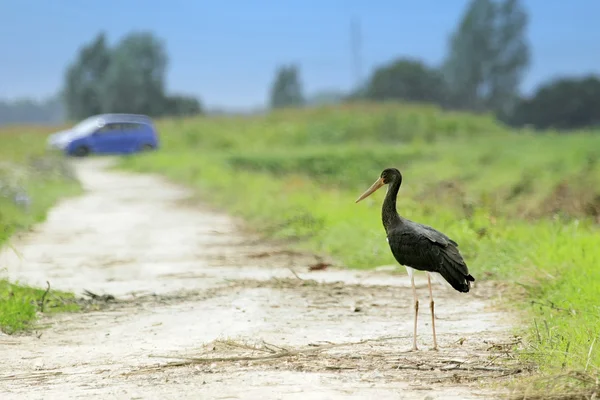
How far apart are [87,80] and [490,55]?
1419 inches

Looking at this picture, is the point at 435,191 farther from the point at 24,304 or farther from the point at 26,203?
the point at 24,304

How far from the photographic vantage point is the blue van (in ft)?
135

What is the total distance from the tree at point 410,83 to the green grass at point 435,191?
31022 mm

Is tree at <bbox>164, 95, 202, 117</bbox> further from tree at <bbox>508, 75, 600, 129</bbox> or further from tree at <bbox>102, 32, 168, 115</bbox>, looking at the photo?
tree at <bbox>508, 75, 600, 129</bbox>

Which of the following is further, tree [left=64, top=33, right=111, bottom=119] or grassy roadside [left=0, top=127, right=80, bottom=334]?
tree [left=64, top=33, right=111, bottom=119]

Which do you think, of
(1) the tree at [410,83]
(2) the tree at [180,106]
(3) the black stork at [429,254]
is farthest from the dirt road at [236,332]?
(2) the tree at [180,106]

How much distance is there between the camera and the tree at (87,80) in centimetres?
8825

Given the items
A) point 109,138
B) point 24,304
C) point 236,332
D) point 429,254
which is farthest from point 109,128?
point 429,254

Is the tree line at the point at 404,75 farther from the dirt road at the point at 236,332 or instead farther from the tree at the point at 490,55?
the dirt road at the point at 236,332

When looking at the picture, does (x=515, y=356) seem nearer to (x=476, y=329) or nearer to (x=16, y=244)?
(x=476, y=329)

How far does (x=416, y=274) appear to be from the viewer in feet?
38.7

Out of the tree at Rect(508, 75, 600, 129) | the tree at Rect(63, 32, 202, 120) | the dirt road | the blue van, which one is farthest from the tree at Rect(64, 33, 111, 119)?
the dirt road

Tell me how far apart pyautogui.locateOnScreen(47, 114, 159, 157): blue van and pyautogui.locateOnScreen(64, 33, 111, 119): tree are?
45.2 metres

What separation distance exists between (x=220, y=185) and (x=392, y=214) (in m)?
16.1
